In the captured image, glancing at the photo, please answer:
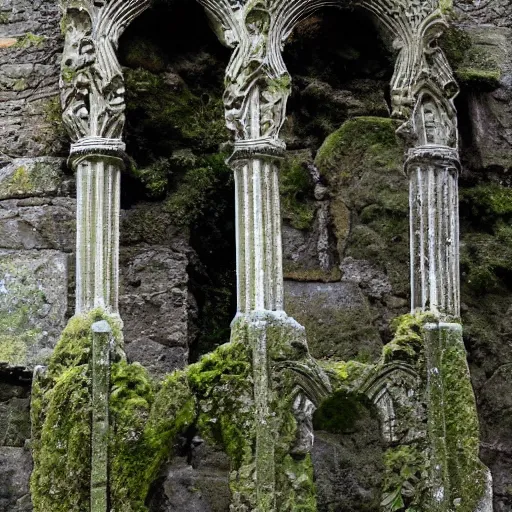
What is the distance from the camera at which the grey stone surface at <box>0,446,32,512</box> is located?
5.96m

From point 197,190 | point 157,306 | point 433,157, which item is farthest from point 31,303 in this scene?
point 433,157

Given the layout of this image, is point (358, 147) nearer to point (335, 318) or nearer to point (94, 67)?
point (335, 318)

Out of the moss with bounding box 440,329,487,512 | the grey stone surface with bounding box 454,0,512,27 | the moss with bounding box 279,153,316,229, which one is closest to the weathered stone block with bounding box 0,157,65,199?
the moss with bounding box 279,153,316,229

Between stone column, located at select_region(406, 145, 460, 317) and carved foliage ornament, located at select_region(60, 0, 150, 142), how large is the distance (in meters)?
1.68

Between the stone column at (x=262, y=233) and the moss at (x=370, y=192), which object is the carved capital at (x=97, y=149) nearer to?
the stone column at (x=262, y=233)

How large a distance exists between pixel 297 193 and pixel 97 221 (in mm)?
1583

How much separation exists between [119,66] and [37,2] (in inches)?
42.7

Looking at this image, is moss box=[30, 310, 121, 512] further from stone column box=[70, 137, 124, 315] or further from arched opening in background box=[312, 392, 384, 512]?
arched opening in background box=[312, 392, 384, 512]

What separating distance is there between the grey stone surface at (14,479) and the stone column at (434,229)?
2293 mm

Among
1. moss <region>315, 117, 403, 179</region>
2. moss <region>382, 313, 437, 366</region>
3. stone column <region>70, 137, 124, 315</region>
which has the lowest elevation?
moss <region>382, 313, 437, 366</region>

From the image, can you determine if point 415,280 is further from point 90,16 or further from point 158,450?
point 90,16

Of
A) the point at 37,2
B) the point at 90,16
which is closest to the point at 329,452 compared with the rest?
the point at 90,16

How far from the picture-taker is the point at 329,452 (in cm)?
639

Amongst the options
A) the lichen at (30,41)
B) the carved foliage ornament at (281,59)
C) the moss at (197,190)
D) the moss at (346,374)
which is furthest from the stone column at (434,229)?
the lichen at (30,41)
